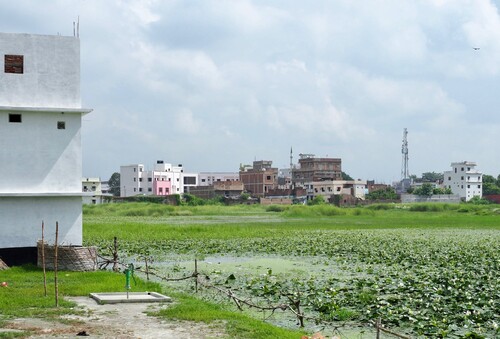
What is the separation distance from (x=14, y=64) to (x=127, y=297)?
393 inches

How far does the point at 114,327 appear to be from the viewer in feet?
42.9

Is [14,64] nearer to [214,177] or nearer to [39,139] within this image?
[39,139]

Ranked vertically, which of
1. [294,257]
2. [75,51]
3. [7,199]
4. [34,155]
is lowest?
[294,257]

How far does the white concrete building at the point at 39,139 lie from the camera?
2225 cm

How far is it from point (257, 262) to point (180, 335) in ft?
45.0

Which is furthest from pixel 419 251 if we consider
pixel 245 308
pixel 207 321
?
pixel 207 321

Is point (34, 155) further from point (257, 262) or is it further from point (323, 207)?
point (323, 207)

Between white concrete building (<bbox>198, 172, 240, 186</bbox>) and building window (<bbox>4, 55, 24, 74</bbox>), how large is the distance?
12645cm

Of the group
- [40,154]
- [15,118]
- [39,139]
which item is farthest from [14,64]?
[40,154]

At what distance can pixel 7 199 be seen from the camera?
73.2ft

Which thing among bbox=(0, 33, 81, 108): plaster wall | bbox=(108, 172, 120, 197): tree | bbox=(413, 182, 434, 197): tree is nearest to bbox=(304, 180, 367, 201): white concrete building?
bbox=(413, 182, 434, 197): tree

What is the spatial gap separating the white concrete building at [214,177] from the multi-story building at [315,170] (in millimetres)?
13969

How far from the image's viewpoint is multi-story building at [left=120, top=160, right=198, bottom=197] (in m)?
133

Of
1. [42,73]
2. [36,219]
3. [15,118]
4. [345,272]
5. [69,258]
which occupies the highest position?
[42,73]
